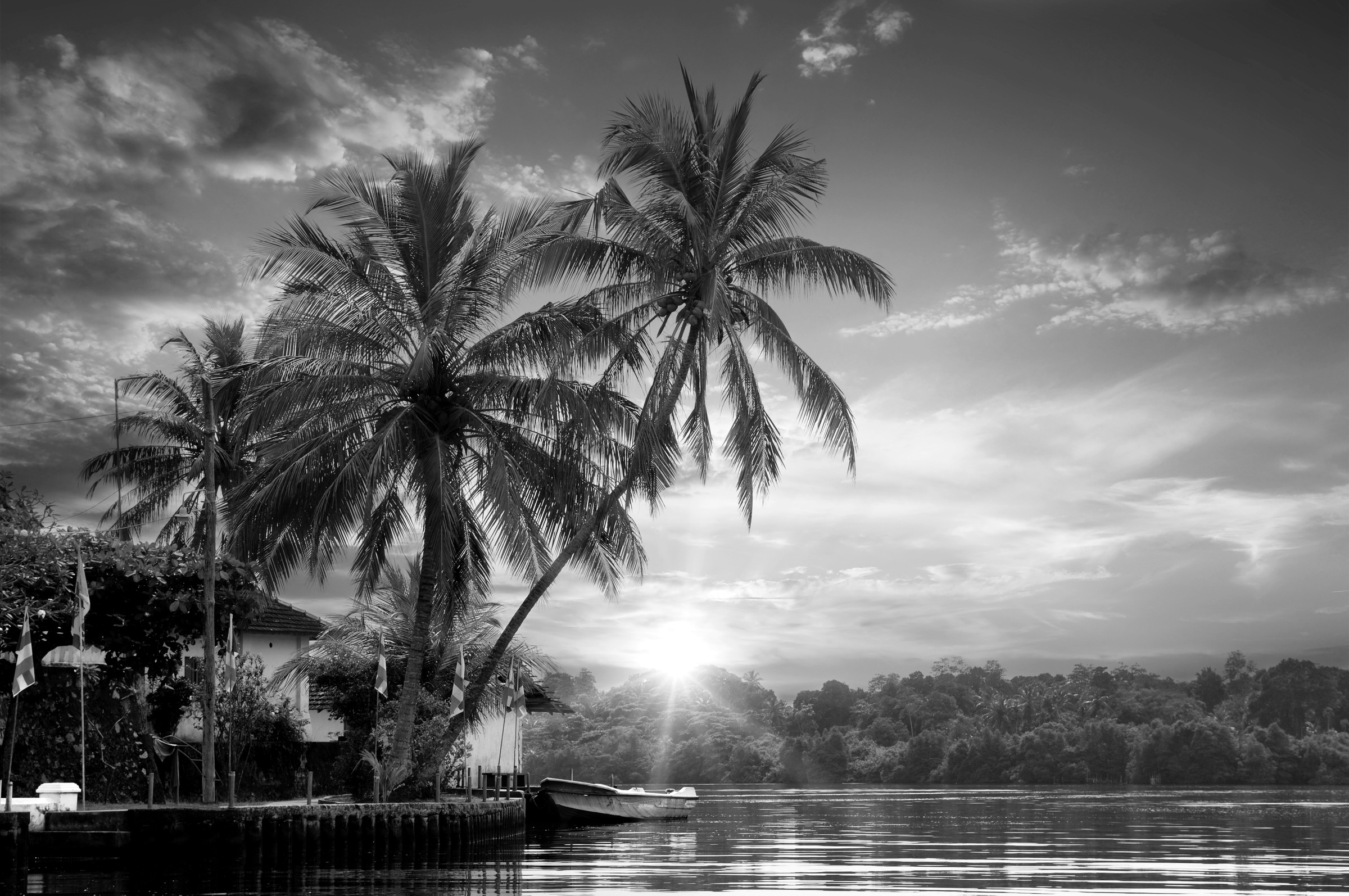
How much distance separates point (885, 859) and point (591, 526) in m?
8.09

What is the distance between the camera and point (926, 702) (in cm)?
10075

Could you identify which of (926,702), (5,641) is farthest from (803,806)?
(926,702)

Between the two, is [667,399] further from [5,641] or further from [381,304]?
[5,641]

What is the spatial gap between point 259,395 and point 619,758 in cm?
7017

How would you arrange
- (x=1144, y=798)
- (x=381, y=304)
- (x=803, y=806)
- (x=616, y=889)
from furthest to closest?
A: (x=1144, y=798)
(x=803, y=806)
(x=381, y=304)
(x=616, y=889)

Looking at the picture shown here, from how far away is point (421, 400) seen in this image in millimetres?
24594

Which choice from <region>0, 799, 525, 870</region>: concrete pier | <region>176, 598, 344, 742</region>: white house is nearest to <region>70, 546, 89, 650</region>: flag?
<region>0, 799, 525, 870</region>: concrete pier

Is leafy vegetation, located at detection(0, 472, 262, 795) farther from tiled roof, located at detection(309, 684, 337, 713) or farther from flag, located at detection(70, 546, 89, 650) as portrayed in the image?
tiled roof, located at detection(309, 684, 337, 713)

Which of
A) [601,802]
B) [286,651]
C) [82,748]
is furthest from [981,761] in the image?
[82,748]

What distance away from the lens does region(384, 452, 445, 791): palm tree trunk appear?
23.7 meters

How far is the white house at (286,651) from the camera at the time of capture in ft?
97.1

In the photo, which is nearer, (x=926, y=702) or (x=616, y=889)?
(x=616, y=889)

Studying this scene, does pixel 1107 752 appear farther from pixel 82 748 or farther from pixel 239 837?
pixel 82 748

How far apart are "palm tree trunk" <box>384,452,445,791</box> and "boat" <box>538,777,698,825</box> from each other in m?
9.32
